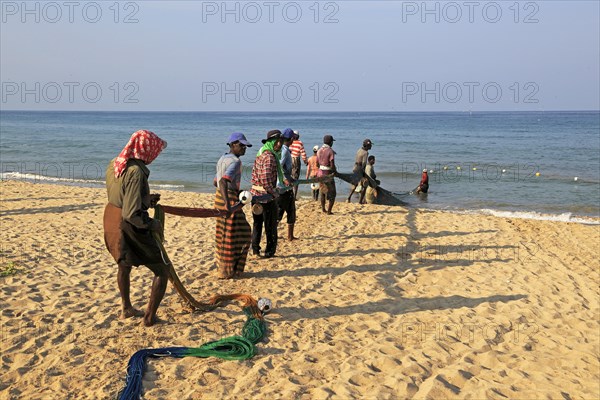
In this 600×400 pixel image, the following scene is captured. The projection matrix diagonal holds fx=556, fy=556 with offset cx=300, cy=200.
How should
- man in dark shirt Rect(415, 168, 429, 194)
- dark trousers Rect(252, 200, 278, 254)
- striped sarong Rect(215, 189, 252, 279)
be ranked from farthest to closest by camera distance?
man in dark shirt Rect(415, 168, 429, 194)
dark trousers Rect(252, 200, 278, 254)
striped sarong Rect(215, 189, 252, 279)

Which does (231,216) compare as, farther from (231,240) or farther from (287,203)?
(287,203)

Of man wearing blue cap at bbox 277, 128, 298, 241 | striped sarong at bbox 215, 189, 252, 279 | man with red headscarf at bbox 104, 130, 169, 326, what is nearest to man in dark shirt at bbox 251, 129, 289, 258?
man wearing blue cap at bbox 277, 128, 298, 241

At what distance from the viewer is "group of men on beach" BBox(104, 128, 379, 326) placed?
455 centimetres

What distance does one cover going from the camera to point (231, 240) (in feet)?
21.6

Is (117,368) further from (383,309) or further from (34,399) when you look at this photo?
(383,309)

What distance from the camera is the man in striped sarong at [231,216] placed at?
624 centimetres

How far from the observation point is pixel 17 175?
22625 millimetres

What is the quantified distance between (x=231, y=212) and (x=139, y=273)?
5.59ft

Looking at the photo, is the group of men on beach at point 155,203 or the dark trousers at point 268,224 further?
the dark trousers at point 268,224

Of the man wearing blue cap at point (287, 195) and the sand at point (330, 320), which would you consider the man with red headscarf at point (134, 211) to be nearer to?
the sand at point (330, 320)

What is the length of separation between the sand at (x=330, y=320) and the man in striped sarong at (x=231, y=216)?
0.26 m

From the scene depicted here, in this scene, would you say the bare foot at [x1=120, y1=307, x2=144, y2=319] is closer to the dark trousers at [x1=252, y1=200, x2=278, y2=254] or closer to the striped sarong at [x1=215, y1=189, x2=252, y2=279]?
the striped sarong at [x1=215, y1=189, x2=252, y2=279]

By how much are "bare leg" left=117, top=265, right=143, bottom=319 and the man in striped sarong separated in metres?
1.44

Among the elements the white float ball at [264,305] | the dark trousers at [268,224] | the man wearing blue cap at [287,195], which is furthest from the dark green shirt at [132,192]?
the man wearing blue cap at [287,195]
